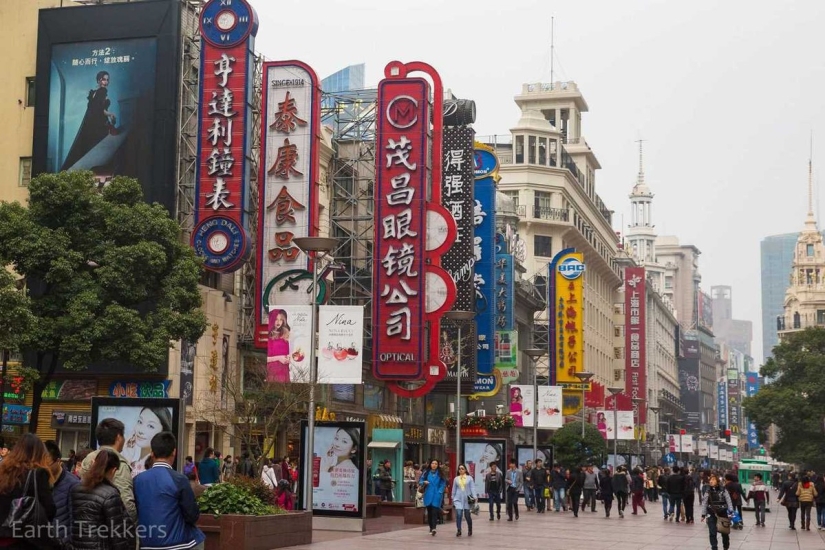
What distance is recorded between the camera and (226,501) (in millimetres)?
20188

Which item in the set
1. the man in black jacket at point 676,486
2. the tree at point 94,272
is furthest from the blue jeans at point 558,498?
the tree at point 94,272

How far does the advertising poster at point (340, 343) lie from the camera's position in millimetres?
29312

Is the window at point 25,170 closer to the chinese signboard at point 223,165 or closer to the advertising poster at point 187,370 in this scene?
the chinese signboard at point 223,165

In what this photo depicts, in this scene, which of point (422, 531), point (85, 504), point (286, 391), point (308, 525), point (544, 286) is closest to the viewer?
point (85, 504)

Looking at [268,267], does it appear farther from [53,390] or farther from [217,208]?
[53,390]

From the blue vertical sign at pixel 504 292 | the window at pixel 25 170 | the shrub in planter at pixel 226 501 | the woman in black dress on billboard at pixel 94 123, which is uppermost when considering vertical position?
the woman in black dress on billboard at pixel 94 123

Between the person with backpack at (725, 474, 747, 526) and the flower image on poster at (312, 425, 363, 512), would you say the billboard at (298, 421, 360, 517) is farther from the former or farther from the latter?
the person with backpack at (725, 474, 747, 526)

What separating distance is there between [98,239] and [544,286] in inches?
2209

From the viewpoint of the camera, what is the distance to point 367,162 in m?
55.7

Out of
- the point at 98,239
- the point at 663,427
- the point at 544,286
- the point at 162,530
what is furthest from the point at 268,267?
the point at 663,427

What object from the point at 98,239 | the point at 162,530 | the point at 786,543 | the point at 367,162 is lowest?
the point at 786,543

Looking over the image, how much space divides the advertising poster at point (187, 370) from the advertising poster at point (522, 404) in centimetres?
1711

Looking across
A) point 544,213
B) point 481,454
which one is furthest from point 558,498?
point 544,213

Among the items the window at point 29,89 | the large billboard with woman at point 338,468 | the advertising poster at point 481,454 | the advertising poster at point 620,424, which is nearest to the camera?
the large billboard with woman at point 338,468
